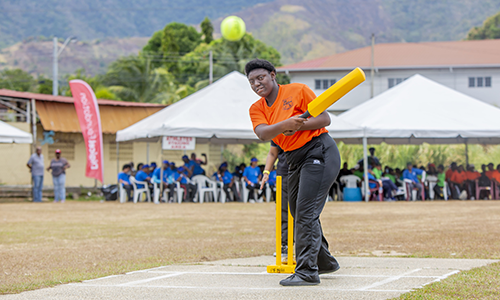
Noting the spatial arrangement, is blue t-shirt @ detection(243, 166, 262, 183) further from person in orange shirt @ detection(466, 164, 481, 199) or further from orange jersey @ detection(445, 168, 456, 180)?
person in orange shirt @ detection(466, 164, 481, 199)

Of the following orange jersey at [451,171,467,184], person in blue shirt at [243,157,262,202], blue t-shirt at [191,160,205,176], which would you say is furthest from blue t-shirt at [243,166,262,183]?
orange jersey at [451,171,467,184]

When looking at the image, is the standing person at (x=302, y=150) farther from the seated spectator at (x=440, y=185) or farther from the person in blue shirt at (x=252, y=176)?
the seated spectator at (x=440, y=185)

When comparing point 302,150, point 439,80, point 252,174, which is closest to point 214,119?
point 252,174

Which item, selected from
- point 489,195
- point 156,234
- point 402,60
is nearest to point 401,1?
point 402,60

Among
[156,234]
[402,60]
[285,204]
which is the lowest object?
[156,234]

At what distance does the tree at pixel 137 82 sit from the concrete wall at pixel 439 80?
1109 cm

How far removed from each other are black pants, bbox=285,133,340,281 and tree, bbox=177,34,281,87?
149 ft

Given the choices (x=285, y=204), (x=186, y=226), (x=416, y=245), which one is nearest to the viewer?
(x=285, y=204)

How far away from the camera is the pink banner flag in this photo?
19703mm

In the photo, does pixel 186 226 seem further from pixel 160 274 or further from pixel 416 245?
pixel 160 274

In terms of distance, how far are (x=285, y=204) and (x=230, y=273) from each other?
0.93m

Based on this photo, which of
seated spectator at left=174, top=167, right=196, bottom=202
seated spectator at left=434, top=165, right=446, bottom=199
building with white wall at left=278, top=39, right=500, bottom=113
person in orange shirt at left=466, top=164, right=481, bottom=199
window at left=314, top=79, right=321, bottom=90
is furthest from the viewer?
window at left=314, top=79, right=321, bottom=90

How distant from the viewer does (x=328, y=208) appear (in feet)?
51.5

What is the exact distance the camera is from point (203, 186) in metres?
19.4
